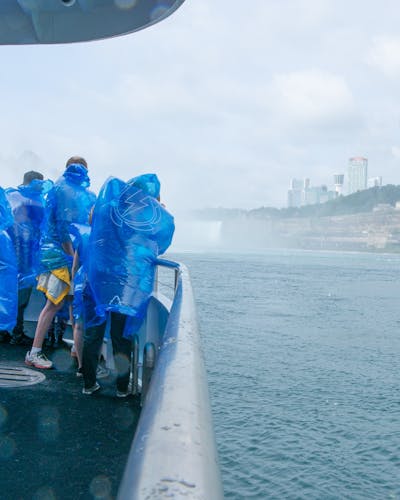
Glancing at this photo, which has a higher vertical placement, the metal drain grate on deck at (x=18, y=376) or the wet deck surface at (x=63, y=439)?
the wet deck surface at (x=63, y=439)

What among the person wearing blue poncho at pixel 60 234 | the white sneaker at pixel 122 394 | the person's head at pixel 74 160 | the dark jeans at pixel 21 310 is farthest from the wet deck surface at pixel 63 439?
the person's head at pixel 74 160

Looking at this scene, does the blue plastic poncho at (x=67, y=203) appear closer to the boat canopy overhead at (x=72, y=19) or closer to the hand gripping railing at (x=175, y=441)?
the boat canopy overhead at (x=72, y=19)

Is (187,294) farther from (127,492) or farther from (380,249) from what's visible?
(380,249)

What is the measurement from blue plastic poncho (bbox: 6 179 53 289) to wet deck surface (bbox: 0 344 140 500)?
137 cm

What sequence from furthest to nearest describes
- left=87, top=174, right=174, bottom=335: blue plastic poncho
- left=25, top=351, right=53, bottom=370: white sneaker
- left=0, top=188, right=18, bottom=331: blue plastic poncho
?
left=25, top=351, right=53, bottom=370: white sneaker
left=0, top=188, right=18, bottom=331: blue plastic poncho
left=87, top=174, right=174, bottom=335: blue plastic poncho

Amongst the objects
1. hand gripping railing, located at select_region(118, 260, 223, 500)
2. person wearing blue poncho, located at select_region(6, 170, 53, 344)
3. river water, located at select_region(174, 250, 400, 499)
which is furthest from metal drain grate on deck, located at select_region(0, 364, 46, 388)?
hand gripping railing, located at select_region(118, 260, 223, 500)

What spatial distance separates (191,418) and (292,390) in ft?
49.0

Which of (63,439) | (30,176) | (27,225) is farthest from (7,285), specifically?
(30,176)

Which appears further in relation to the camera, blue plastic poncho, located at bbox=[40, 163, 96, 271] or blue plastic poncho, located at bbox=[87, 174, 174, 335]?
blue plastic poncho, located at bbox=[40, 163, 96, 271]

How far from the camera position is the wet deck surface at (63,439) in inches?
95.3

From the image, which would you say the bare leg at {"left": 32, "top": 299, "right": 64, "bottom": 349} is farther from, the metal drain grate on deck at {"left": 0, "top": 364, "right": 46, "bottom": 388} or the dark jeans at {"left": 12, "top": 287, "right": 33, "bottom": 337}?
the dark jeans at {"left": 12, "top": 287, "right": 33, "bottom": 337}

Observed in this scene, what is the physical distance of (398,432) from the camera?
12.5 m

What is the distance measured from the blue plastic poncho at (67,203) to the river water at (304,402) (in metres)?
1.33

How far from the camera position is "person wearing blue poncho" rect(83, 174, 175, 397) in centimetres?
332
